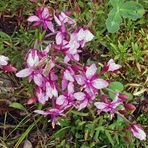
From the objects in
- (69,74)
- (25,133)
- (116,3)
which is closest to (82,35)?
(69,74)

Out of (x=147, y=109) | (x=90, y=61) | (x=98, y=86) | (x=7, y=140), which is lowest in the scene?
(x=7, y=140)

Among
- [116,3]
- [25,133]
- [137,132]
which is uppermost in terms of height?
[116,3]

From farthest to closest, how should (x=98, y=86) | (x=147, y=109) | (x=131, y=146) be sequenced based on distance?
(x=147, y=109) → (x=131, y=146) → (x=98, y=86)

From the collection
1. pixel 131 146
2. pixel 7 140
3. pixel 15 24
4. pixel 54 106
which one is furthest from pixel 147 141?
pixel 15 24

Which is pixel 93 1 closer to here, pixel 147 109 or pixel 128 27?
pixel 128 27

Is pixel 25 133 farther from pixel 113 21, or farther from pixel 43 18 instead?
pixel 113 21

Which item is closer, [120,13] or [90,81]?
[90,81]
